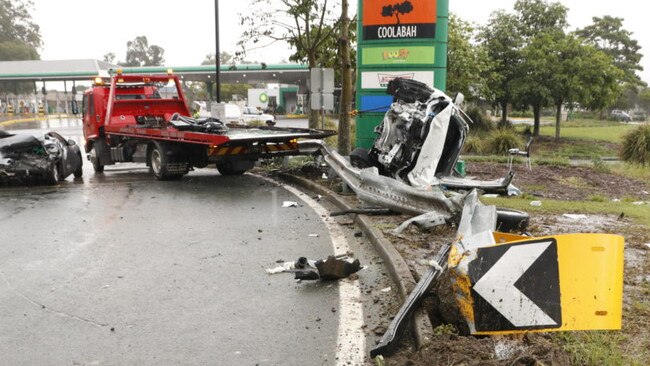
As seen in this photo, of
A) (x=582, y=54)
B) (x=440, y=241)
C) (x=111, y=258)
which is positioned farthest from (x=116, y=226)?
(x=582, y=54)

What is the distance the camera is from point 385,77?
36.4 ft

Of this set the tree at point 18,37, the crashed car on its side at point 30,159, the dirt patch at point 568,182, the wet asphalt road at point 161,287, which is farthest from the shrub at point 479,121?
the tree at point 18,37

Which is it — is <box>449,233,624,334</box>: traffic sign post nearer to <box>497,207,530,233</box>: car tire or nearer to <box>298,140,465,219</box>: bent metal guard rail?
<box>497,207,530,233</box>: car tire

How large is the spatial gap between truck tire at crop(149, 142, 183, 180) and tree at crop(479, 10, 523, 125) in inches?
797

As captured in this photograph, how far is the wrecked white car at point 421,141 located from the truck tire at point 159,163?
15.3 ft

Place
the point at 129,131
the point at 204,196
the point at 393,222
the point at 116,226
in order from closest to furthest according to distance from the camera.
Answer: the point at 393,222, the point at 116,226, the point at 204,196, the point at 129,131

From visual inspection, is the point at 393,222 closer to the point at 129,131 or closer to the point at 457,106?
the point at 457,106

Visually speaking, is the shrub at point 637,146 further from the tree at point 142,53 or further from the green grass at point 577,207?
the tree at point 142,53

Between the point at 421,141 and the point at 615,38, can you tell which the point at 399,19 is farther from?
the point at 615,38

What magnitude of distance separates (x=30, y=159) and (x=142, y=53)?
132265 millimetres

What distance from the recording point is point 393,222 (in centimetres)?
758

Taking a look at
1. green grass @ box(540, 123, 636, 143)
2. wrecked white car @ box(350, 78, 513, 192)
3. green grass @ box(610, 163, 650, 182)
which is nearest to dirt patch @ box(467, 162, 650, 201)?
green grass @ box(610, 163, 650, 182)

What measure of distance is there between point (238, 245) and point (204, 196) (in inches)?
159

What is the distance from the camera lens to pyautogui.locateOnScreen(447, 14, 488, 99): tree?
2786 centimetres
